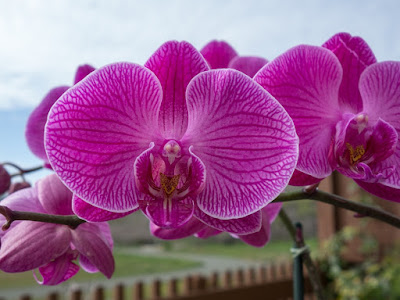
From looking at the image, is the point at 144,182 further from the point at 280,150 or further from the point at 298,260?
the point at 298,260

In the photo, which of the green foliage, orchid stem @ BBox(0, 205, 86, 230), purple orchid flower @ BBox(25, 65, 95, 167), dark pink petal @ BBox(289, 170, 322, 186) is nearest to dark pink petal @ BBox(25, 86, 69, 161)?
purple orchid flower @ BBox(25, 65, 95, 167)

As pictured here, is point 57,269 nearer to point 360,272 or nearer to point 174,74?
point 174,74

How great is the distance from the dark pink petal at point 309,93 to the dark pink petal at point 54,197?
0.16m

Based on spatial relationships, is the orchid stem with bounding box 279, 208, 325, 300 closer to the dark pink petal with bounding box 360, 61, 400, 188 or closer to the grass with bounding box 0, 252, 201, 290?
the dark pink petal with bounding box 360, 61, 400, 188

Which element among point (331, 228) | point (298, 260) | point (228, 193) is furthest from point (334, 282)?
point (228, 193)

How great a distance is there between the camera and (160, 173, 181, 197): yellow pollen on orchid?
0.79ft

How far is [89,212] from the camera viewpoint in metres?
0.26

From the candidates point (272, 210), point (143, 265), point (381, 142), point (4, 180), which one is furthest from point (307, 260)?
point (143, 265)

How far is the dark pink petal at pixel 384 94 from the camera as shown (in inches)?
12.2

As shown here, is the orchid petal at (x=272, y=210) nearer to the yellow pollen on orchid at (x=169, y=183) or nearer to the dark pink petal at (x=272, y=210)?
the dark pink petal at (x=272, y=210)

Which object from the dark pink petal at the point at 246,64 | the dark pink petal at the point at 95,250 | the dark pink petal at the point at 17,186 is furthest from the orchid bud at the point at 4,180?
the dark pink petal at the point at 246,64

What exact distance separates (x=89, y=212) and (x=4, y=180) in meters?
0.16

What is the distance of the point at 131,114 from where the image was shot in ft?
0.82

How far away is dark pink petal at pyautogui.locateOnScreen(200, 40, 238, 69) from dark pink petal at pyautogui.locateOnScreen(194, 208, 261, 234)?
0.16m
